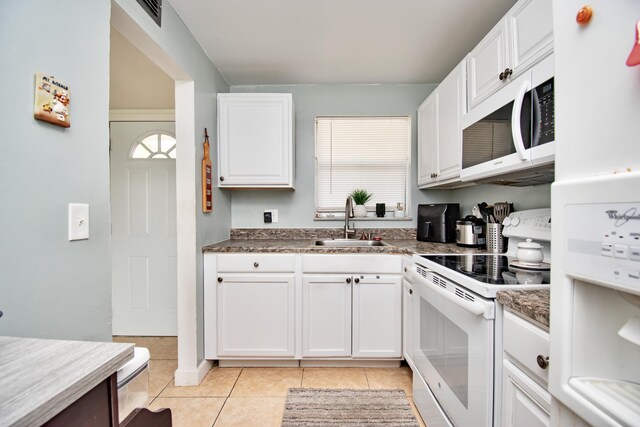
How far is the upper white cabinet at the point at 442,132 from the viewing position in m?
1.82

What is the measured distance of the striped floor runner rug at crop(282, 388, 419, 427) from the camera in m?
1.58

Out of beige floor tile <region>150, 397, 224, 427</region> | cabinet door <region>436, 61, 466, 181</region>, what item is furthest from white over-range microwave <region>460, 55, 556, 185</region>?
beige floor tile <region>150, 397, 224, 427</region>

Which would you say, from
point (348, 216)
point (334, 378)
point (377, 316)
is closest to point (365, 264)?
point (377, 316)

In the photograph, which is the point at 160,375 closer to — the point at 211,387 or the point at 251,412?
the point at 211,387

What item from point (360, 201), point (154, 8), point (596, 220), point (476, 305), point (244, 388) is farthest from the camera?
point (360, 201)

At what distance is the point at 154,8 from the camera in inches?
57.6

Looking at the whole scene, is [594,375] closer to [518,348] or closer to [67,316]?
[518,348]

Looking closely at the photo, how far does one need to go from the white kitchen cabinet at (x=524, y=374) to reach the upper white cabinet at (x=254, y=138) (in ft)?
5.95

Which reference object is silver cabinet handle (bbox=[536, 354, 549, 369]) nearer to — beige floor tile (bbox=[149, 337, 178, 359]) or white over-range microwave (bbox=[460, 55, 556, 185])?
white over-range microwave (bbox=[460, 55, 556, 185])

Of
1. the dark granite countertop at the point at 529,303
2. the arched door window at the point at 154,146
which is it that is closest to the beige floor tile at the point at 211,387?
the dark granite countertop at the point at 529,303

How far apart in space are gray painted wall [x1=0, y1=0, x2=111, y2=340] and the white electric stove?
1.36 m

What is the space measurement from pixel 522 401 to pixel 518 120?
1052 millimetres

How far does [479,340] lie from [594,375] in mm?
502

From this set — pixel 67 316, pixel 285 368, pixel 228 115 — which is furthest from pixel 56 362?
pixel 228 115
